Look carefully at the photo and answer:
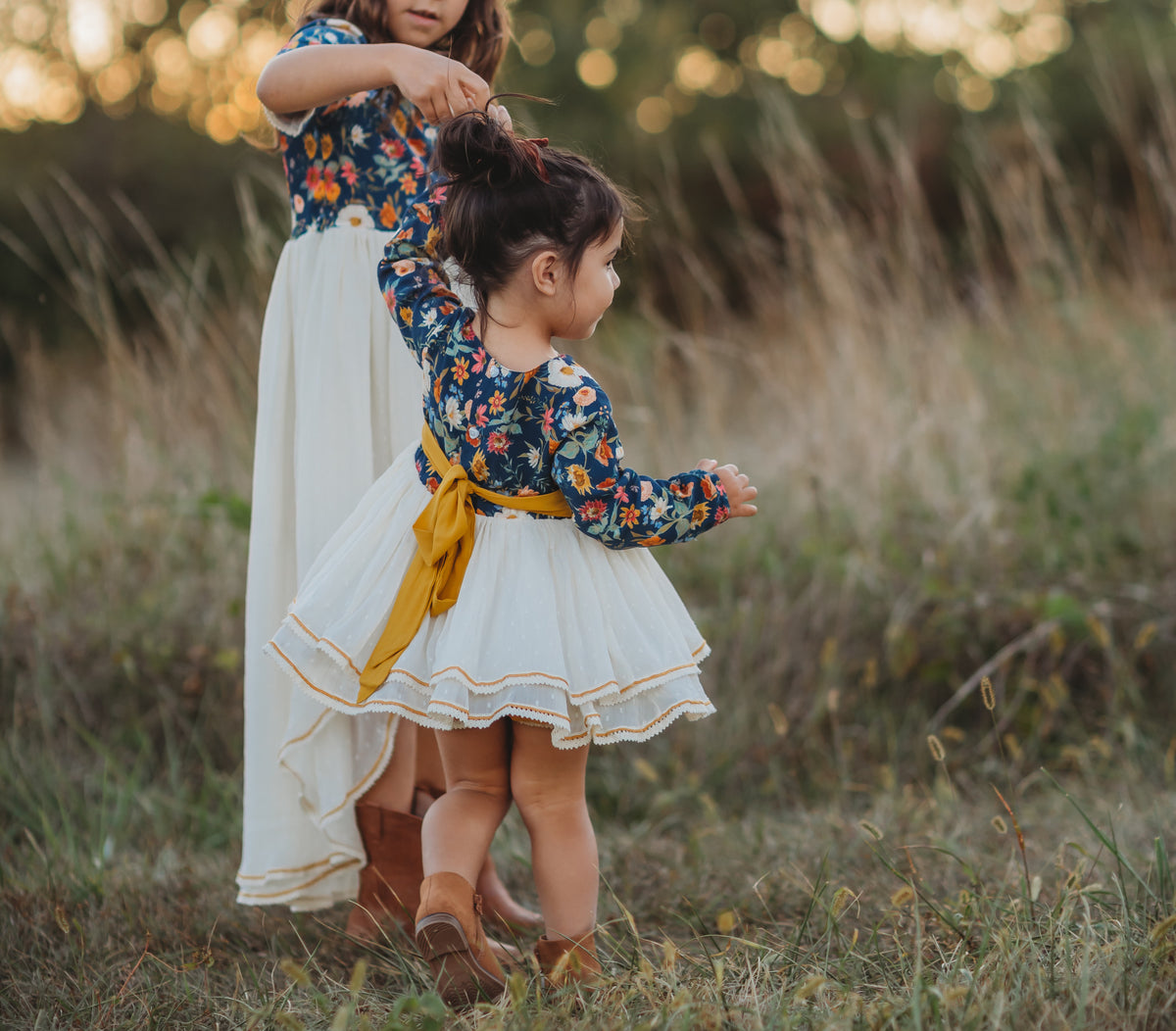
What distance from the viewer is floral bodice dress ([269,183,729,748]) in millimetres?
1370

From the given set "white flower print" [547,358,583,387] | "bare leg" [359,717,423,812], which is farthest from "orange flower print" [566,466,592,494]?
"bare leg" [359,717,423,812]

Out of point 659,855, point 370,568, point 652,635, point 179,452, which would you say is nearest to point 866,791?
point 659,855

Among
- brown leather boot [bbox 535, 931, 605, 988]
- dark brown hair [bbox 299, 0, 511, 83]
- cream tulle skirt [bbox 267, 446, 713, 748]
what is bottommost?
brown leather boot [bbox 535, 931, 605, 988]

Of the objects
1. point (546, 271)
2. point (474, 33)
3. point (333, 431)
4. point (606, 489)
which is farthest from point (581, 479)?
point (474, 33)

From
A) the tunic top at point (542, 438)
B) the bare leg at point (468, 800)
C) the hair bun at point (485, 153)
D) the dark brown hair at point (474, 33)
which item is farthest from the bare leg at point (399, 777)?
the dark brown hair at point (474, 33)

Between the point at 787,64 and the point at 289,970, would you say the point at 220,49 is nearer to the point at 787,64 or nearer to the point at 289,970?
the point at 787,64

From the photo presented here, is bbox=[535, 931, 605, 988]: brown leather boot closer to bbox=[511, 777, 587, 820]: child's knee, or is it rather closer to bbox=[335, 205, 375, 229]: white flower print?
bbox=[511, 777, 587, 820]: child's knee

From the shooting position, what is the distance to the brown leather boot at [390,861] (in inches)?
71.2

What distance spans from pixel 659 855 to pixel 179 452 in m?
2.03

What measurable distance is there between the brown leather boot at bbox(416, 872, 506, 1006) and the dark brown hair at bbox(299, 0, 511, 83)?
126cm

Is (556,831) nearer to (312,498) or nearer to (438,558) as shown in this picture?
(438,558)

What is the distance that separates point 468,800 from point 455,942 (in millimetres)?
188

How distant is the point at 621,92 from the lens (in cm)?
837

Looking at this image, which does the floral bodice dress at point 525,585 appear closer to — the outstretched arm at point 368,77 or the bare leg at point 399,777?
the outstretched arm at point 368,77
